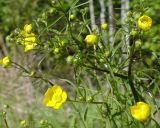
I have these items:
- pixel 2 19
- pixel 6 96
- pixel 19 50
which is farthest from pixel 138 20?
pixel 2 19

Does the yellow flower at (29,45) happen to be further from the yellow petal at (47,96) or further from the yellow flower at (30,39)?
the yellow petal at (47,96)

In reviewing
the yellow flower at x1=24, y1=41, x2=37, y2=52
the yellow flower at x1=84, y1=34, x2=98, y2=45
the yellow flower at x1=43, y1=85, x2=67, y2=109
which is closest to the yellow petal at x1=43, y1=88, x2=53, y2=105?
the yellow flower at x1=43, y1=85, x2=67, y2=109

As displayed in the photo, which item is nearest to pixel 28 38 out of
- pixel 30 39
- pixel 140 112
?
pixel 30 39

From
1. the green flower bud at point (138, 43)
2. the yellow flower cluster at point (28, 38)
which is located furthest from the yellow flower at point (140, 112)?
the yellow flower cluster at point (28, 38)

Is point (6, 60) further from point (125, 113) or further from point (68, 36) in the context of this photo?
point (125, 113)

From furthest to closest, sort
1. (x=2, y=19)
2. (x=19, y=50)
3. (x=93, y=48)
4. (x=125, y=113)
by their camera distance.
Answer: (x=2, y=19)
(x=19, y=50)
(x=125, y=113)
(x=93, y=48)

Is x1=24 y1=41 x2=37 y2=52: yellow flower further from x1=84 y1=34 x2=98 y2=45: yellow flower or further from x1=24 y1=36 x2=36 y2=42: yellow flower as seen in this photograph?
x1=84 y1=34 x2=98 y2=45: yellow flower
